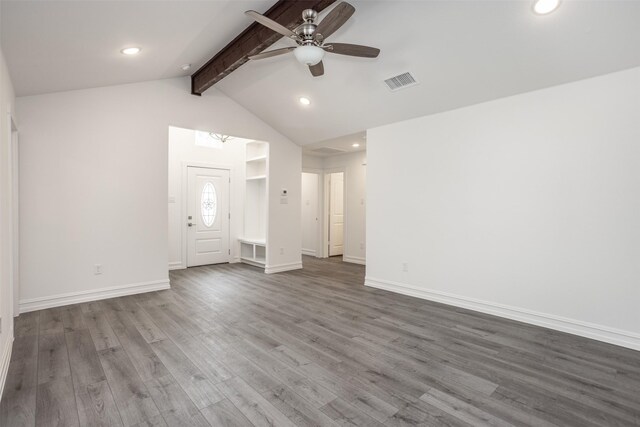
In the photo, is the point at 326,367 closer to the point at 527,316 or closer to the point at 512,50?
the point at 527,316

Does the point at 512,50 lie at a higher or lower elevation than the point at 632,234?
higher

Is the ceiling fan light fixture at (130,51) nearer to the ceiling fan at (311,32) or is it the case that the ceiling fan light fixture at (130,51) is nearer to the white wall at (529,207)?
the ceiling fan at (311,32)

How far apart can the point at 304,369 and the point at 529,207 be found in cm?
294

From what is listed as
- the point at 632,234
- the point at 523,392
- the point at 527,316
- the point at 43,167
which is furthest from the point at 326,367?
the point at 43,167

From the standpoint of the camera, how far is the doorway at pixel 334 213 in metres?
8.30

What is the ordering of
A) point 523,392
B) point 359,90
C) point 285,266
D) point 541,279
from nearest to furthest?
point 523,392, point 541,279, point 359,90, point 285,266

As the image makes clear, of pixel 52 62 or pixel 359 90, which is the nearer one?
pixel 52 62

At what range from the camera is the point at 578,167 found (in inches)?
129

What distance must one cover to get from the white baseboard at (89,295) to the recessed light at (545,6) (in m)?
5.38

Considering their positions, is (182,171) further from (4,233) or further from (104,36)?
(4,233)

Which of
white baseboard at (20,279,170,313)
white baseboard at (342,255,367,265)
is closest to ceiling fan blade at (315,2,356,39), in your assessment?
white baseboard at (20,279,170,313)

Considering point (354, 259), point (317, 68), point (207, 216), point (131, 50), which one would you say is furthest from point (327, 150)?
point (131, 50)

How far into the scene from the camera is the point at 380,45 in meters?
3.49

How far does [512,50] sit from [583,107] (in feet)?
3.08
